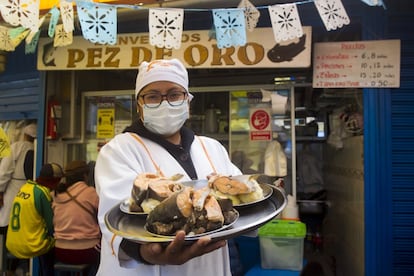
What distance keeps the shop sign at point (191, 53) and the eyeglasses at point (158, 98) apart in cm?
150

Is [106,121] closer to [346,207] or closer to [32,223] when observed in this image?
[32,223]

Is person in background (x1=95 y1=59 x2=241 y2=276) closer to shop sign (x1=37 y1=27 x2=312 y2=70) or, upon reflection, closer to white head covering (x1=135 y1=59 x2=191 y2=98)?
white head covering (x1=135 y1=59 x2=191 y2=98)

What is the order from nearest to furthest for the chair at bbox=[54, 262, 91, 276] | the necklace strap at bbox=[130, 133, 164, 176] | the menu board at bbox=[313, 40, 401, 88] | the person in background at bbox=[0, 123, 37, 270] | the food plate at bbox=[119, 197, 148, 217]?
the food plate at bbox=[119, 197, 148, 217] → the necklace strap at bbox=[130, 133, 164, 176] → the menu board at bbox=[313, 40, 401, 88] → the chair at bbox=[54, 262, 91, 276] → the person in background at bbox=[0, 123, 37, 270]

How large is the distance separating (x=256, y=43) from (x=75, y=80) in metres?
2.26

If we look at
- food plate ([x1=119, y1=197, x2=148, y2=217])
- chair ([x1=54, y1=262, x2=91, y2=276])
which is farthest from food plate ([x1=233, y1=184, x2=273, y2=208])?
chair ([x1=54, y1=262, x2=91, y2=276])

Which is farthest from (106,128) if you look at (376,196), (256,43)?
(376,196)

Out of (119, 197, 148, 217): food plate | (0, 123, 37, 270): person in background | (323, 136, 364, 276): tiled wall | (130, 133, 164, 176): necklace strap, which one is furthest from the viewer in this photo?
(0, 123, 37, 270): person in background

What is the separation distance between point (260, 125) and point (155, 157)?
2.23 metres

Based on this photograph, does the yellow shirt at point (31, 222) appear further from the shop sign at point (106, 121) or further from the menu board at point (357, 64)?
the menu board at point (357, 64)

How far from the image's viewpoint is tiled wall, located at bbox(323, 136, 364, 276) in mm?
3031

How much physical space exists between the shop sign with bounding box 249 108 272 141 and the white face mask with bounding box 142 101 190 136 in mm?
2056

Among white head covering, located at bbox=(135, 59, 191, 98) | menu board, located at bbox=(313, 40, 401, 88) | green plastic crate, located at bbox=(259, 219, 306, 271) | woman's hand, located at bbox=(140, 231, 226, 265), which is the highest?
menu board, located at bbox=(313, 40, 401, 88)

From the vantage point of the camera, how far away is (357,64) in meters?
2.74

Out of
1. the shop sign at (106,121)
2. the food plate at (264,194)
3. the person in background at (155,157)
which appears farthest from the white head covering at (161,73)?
the shop sign at (106,121)
